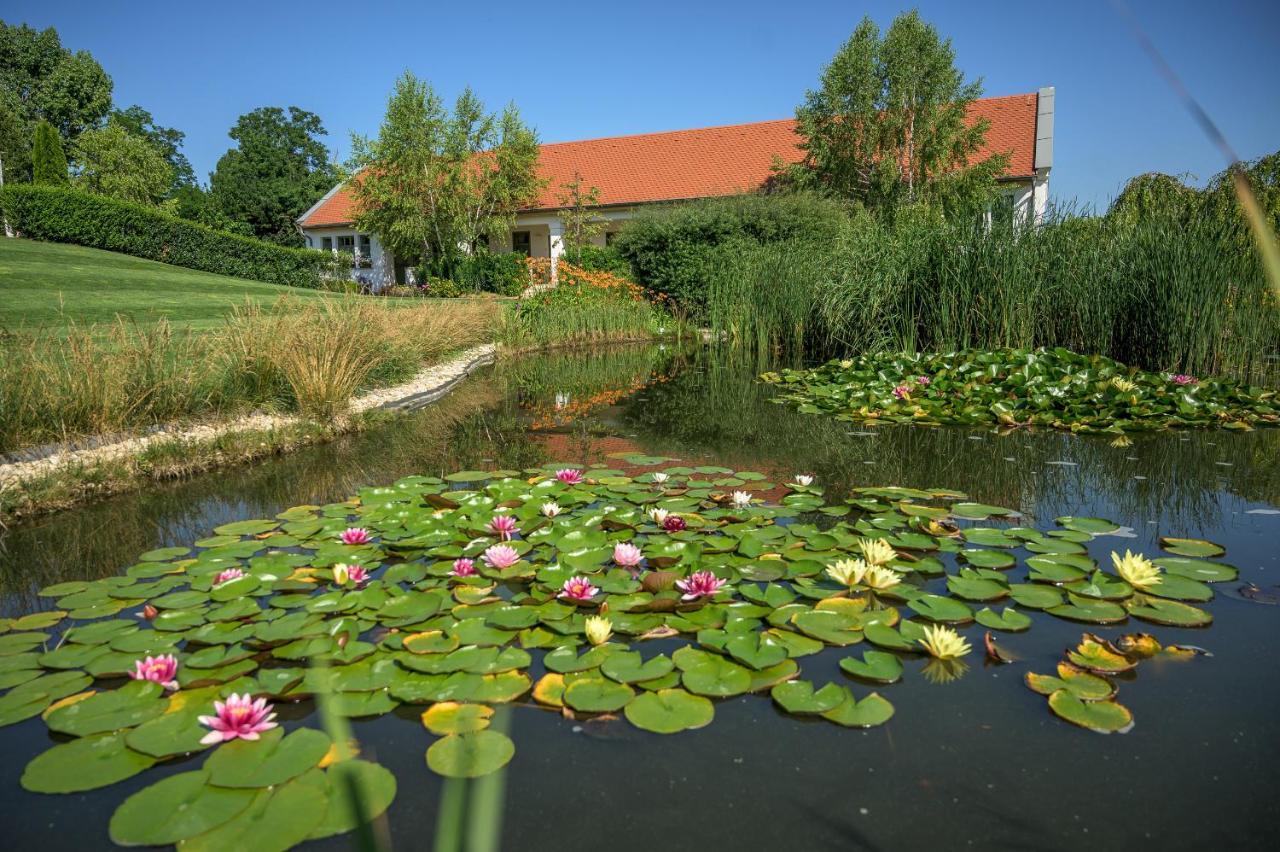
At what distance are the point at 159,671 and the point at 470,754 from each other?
92 cm

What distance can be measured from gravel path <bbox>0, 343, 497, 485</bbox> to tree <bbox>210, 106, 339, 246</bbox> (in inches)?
1234

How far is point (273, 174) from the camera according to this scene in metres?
43.3

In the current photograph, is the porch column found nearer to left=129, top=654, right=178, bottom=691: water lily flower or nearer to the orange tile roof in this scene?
the orange tile roof

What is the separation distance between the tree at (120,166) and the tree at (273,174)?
7.20 metres

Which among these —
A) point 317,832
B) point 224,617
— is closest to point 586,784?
point 317,832

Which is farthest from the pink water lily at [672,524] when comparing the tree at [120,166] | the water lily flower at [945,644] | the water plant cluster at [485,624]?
the tree at [120,166]

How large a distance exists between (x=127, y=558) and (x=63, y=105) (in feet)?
142

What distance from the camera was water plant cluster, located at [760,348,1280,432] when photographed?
5531 mm

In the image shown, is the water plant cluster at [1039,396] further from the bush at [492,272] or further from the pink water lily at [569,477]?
the bush at [492,272]

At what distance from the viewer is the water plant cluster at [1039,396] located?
18.1ft

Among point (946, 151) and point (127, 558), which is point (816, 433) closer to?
point (127, 558)

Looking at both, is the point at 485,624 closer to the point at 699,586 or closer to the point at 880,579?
the point at 699,586

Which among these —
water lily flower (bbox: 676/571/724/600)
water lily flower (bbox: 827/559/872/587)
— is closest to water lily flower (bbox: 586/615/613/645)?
water lily flower (bbox: 676/571/724/600)

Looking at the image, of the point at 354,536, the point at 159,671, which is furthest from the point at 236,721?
the point at 354,536
